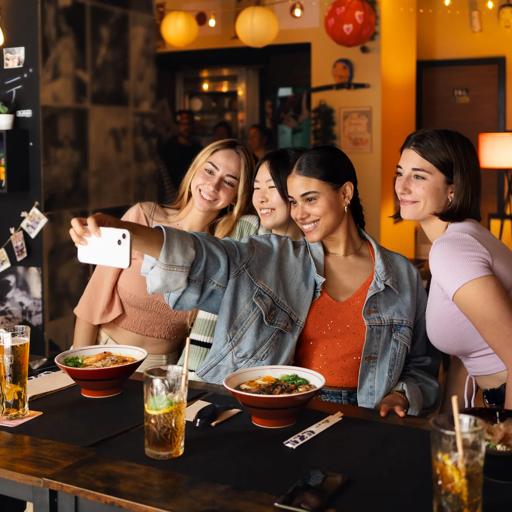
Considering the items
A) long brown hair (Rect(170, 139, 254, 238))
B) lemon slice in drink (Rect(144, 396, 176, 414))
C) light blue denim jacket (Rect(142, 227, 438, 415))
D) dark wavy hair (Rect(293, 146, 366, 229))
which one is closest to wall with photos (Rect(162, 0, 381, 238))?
long brown hair (Rect(170, 139, 254, 238))

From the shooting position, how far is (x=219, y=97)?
8.83m

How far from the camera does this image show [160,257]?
1919 millimetres

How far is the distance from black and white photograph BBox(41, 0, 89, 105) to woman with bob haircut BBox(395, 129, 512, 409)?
8.43 ft

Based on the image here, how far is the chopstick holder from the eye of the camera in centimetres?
165

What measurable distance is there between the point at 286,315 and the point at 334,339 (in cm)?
16

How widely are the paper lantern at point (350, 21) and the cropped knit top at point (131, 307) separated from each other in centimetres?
378

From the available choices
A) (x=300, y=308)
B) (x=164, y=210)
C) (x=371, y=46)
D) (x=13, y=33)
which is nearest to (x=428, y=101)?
(x=371, y=46)

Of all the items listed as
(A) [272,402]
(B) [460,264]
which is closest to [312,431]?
(A) [272,402]

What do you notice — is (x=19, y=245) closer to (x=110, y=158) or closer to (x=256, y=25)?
(x=110, y=158)

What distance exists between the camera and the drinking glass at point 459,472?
128cm

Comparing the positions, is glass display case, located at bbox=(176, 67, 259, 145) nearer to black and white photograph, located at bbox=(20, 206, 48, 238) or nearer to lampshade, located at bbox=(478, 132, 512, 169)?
lampshade, located at bbox=(478, 132, 512, 169)

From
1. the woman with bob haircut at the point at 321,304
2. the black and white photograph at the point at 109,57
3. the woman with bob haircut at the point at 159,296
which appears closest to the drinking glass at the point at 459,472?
the woman with bob haircut at the point at 321,304

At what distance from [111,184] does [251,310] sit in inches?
111

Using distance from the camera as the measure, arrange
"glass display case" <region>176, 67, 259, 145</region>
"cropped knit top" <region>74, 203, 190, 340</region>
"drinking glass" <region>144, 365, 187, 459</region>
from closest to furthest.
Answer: "drinking glass" <region>144, 365, 187, 459</region>, "cropped knit top" <region>74, 203, 190, 340</region>, "glass display case" <region>176, 67, 259, 145</region>
